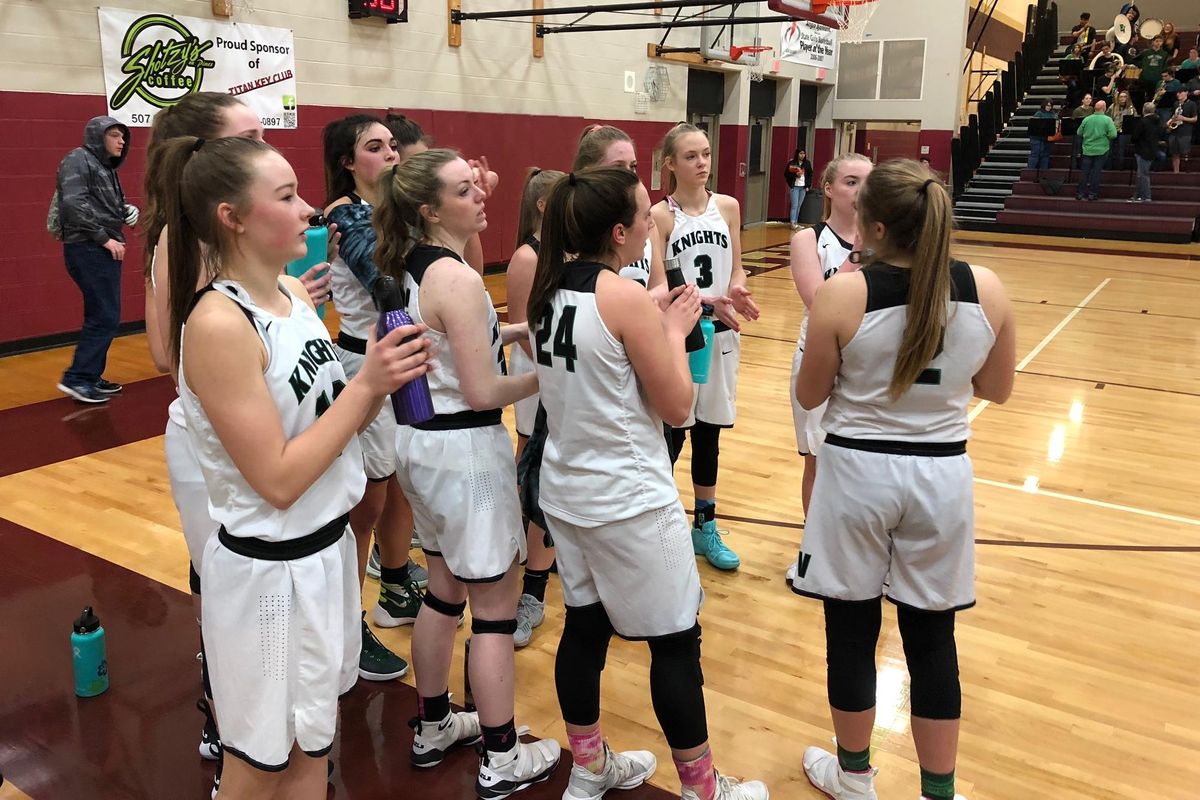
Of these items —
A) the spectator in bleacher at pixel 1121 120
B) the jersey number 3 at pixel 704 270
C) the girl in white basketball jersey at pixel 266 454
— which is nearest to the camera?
the girl in white basketball jersey at pixel 266 454

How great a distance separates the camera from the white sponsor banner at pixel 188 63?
265 inches

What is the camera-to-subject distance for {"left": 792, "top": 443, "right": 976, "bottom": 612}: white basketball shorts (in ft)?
6.02

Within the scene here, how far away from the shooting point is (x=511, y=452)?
2.08 m

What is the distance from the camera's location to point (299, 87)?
26.7ft

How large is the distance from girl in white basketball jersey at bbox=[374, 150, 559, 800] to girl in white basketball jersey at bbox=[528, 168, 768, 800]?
139 millimetres

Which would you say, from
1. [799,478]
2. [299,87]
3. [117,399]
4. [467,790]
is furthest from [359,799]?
[299,87]

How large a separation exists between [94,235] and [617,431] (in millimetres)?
4738

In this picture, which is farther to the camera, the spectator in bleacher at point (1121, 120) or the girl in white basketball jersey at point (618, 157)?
the spectator in bleacher at point (1121, 120)

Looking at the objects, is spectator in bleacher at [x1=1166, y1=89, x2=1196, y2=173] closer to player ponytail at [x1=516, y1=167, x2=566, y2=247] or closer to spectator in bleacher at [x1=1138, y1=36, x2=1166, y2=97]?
spectator in bleacher at [x1=1138, y1=36, x2=1166, y2=97]

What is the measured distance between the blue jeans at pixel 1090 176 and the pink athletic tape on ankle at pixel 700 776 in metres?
15.5

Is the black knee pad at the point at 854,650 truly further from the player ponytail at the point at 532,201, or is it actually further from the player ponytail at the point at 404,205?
the player ponytail at the point at 532,201

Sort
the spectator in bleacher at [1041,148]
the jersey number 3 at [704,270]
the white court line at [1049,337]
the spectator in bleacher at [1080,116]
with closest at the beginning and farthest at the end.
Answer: the jersey number 3 at [704,270]
the white court line at [1049,337]
the spectator in bleacher at [1080,116]
the spectator in bleacher at [1041,148]

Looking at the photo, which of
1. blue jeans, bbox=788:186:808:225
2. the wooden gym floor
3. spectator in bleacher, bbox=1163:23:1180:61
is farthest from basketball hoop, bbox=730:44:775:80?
the wooden gym floor

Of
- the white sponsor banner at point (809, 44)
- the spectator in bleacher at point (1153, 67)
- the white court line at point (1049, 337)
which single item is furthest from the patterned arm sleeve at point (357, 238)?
the spectator in bleacher at point (1153, 67)
